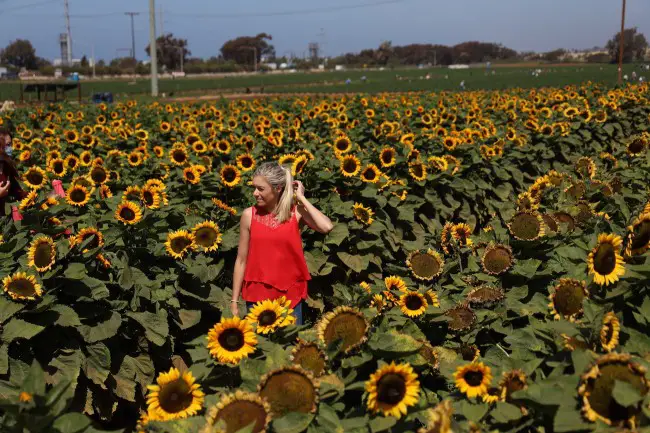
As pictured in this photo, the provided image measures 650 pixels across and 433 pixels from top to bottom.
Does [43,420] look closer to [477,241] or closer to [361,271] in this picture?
[477,241]

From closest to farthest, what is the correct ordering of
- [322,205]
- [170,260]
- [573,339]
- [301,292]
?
[573,339] → [301,292] → [170,260] → [322,205]

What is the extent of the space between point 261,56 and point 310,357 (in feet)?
597

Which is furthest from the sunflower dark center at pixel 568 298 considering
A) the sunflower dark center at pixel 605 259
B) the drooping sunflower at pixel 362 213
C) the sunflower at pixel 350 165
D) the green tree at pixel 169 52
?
the green tree at pixel 169 52

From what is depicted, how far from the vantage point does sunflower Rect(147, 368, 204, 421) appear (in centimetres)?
216

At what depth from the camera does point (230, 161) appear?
8117mm

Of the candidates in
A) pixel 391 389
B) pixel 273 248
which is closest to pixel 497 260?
pixel 273 248

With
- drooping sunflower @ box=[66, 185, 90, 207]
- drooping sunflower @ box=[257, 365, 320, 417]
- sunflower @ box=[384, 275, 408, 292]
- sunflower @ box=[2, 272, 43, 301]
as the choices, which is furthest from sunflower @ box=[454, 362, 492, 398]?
drooping sunflower @ box=[66, 185, 90, 207]

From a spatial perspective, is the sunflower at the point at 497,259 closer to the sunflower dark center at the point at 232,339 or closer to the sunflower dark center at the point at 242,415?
the sunflower dark center at the point at 232,339

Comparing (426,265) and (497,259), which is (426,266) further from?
(497,259)

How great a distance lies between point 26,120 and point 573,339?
44.6ft

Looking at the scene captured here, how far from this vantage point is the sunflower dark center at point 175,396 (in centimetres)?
217

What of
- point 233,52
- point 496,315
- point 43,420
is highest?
point 233,52

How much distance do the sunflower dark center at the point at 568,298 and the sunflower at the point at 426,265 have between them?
57.1 inches

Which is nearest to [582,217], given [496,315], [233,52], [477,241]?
[477,241]
